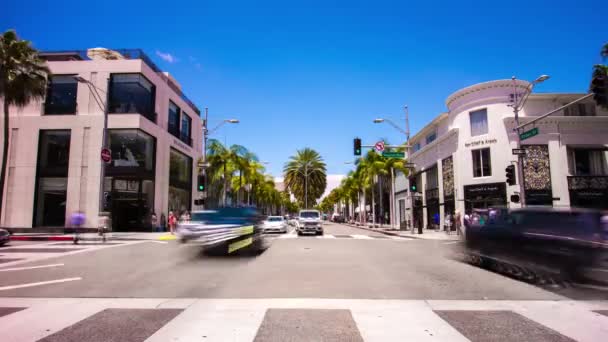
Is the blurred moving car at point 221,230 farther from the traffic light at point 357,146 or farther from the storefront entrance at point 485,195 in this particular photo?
the storefront entrance at point 485,195

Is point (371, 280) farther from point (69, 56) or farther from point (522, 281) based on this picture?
point (69, 56)

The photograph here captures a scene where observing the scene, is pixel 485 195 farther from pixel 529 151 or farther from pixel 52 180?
pixel 52 180

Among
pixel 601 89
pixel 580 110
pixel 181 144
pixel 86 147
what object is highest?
pixel 580 110

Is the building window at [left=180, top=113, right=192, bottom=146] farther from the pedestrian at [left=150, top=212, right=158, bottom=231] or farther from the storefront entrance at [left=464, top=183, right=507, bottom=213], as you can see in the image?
the storefront entrance at [left=464, top=183, right=507, bottom=213]

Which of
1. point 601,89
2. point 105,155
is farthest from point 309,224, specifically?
point 601,89

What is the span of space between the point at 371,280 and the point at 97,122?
29.0 metres

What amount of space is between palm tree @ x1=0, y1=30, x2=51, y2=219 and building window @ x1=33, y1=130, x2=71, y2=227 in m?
7.17

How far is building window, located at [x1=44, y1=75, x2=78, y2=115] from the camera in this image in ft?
102

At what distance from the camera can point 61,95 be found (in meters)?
31.5

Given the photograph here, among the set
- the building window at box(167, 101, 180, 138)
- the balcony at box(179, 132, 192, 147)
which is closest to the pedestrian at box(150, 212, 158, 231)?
the building window at box(167, 101, 180, 138)

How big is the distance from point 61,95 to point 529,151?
4003 cm

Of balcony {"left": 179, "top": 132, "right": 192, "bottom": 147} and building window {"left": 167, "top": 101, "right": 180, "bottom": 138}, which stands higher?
building window {"left": 167, "top": 101, "right": 180, "bottom": 138}

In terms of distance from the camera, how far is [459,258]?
13.0 m

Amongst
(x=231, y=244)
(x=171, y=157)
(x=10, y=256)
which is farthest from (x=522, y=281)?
(x=171, y=157)
